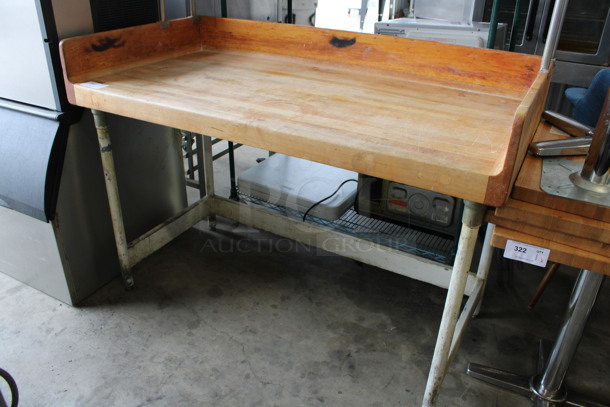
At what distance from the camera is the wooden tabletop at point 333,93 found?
111 cm

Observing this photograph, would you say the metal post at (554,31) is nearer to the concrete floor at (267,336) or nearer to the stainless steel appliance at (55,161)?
the concrete floor at (267,336)

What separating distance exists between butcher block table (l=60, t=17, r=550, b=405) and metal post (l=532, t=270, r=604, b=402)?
0.29m

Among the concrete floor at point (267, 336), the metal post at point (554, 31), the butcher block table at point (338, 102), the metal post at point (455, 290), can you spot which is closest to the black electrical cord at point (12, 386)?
the concrete floor at point (267, 336)

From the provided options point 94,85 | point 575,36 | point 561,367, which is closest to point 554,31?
point 561,367

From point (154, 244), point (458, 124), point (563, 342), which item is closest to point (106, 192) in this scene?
point (154, 244)

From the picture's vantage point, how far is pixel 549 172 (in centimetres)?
119

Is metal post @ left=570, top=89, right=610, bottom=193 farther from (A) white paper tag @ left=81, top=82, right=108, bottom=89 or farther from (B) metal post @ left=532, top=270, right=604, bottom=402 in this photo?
(A) white paper tag @ left=81, top=82, right=108, bottom=89

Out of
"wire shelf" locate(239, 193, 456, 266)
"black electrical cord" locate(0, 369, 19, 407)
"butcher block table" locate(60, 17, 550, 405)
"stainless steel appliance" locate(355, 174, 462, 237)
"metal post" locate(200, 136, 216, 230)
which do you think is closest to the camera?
"butcher block table" locate(60, 17, 550, 405)

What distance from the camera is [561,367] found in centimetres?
157

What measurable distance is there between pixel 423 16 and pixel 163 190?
155 cm

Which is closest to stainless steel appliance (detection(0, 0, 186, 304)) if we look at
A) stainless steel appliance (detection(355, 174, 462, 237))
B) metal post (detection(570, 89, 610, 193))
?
stainless steel appliance (detection(355, 174, 462, 237))

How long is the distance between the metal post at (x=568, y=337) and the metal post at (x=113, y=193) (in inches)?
63.0

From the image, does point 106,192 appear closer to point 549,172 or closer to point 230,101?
point 230,101

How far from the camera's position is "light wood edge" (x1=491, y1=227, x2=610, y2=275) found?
102cm
